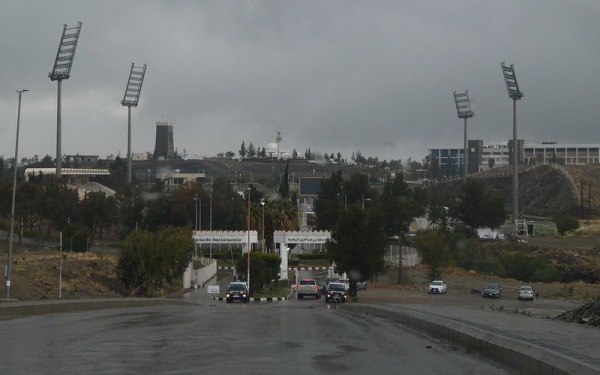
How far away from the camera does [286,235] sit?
85.1m

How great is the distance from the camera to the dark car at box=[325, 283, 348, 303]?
53.3 m

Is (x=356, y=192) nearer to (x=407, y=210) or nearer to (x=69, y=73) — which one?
(x=407, y=210)

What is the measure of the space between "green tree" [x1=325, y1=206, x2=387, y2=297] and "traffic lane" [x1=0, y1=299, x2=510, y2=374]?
35.1 metres

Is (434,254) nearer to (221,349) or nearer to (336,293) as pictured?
(336,293)

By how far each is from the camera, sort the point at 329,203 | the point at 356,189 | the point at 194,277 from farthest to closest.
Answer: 1. the point at 356,189
2. the point at 329,203
3. the point at 194,277

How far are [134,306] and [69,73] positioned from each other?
9016 cm

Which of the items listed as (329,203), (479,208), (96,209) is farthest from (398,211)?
(96,209)

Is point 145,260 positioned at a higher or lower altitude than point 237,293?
higher

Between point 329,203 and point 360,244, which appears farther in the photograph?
point 329,203

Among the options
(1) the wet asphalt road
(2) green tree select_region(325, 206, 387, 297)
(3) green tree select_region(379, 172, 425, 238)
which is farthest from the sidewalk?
(3) green tree select_region(379, 172, 425, 238)

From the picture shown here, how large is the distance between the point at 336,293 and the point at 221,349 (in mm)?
36199

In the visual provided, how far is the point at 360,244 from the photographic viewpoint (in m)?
62.2

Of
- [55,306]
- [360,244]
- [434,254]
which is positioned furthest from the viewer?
[434,254]

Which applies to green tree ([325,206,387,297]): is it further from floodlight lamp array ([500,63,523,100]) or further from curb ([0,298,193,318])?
floodlight lamp array ([500,63,523,100])
